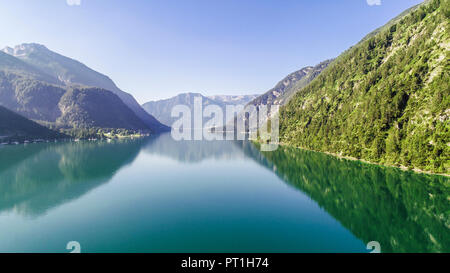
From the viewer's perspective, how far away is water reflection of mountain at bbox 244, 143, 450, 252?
22.0m

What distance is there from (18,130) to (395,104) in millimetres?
226016

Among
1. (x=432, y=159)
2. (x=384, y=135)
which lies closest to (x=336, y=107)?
(x=384, y=135)

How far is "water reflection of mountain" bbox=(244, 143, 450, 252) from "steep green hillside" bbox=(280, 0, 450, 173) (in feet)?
28.0

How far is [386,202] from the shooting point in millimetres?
33188

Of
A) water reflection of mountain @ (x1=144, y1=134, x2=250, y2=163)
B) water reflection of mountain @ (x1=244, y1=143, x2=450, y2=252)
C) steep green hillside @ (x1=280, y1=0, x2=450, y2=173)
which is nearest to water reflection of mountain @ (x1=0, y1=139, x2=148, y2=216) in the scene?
water reflection of mountain @ (x1=144, y1=134, x2=250, y2=163)

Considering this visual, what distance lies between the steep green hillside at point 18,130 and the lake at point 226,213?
124m

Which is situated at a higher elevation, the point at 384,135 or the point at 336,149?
the point at 384,135

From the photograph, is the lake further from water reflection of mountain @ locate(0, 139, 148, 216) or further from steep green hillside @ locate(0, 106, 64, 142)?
steep green hillside @ locate(0, 106, 64, 142)

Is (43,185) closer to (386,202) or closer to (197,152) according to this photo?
(386,202)

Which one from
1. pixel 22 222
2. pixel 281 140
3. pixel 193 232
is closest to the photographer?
pixel 193 232

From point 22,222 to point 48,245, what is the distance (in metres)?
9.78

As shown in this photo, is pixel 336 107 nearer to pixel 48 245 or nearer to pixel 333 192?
pixel 333 192

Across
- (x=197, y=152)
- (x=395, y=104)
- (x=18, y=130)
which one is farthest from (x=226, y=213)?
(x=18, y=130)
